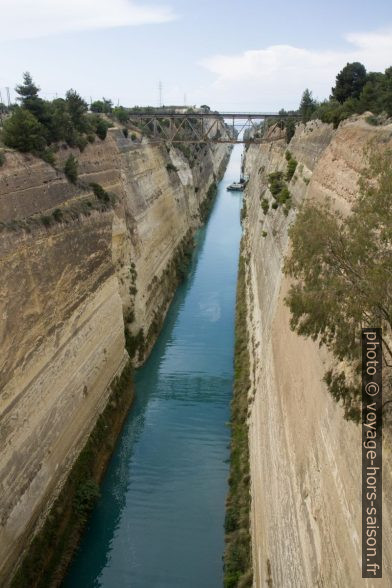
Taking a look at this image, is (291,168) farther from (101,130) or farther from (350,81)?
(101,130)

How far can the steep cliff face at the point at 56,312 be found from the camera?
1047cm

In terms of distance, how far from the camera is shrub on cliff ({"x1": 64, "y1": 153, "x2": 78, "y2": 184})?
645 inches

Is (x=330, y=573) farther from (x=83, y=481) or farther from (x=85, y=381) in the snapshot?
(x=85, y=381)

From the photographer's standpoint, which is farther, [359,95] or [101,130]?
[101,130]

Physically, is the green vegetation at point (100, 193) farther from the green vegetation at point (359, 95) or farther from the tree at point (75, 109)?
the green vegetation at point (359, 95)

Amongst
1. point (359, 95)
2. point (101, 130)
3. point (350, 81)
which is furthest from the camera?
point (350, 81)

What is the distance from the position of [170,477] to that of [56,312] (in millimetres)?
5412

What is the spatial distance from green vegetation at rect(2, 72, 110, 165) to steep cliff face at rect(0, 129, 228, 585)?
479 mm

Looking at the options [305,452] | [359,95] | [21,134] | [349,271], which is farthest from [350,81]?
[349,271]

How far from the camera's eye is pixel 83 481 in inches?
504

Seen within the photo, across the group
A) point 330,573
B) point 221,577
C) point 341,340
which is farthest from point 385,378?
point 221,577

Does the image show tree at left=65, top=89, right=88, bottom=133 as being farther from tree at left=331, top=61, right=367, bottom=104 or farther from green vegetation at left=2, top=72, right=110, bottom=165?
tree at left=331, top=61, right=367, bottom=104

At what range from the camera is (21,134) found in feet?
47.0

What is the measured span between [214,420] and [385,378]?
10.4 m
